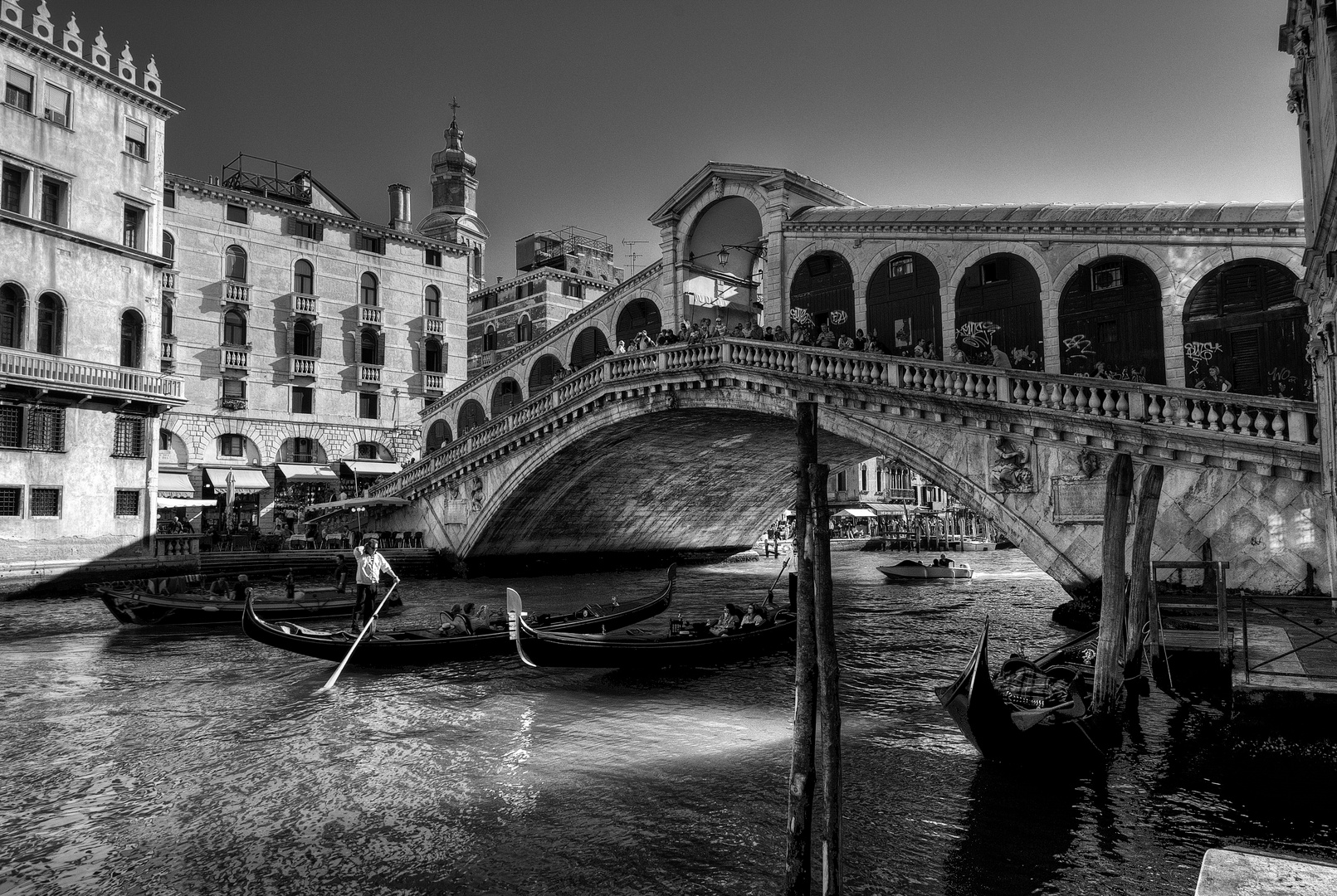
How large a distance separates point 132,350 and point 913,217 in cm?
2183

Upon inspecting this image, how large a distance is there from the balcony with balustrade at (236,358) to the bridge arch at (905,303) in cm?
2468

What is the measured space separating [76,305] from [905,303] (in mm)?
21807

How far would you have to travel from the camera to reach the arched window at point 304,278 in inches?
1428

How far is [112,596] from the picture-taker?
17688 millimetres

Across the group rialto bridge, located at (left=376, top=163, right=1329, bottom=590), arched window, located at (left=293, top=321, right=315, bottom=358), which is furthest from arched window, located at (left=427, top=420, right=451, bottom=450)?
rialto bridge, located at (left=376, top=163, right=1329, bottom=590)

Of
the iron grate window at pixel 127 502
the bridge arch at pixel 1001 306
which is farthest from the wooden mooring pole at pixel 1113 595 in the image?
the iron grate window at pixel 127 502

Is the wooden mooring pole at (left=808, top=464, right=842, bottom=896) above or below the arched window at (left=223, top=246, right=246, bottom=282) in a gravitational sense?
below

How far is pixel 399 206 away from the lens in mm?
42969

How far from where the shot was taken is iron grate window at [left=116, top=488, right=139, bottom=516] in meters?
25.0

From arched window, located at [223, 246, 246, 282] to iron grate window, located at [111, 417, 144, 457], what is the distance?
10699 mm

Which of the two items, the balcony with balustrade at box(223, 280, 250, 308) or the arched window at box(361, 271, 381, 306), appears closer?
the balcony with balustrade at box(223, 280, 250, 308)

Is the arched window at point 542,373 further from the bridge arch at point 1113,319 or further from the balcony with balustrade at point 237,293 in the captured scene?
the bridge arch at point 1113,319

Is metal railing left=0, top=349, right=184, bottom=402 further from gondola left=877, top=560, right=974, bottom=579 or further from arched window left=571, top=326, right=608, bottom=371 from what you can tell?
gondola left=877, top=560, right=974, bottom=579

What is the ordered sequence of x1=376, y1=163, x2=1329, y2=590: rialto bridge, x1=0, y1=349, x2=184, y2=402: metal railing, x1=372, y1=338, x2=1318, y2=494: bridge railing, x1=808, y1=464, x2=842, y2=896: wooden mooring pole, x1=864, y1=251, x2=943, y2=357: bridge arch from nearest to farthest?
1. x1=808, y1=464, x2=842, y2=896: wooden mooring pole
2. x1=372, y1=338, x2=1318, y2=494: bridge railing
3. x1=376, y1=163, x2=1329, y2=590: rialto bridge
4. x1=864, y1=251, x2=943, y2=357: bridge arch
5. x1=0, y1=349, x2=184, y2=402: metal railing
